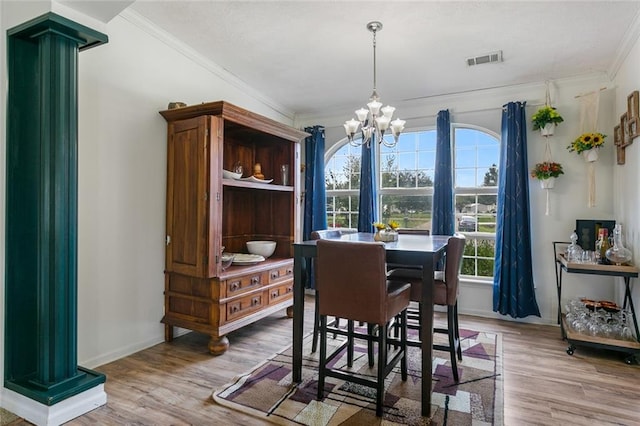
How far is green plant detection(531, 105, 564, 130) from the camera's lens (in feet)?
12.5

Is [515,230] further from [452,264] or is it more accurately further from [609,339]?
[452,264]

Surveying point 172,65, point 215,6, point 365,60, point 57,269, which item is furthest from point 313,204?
point 57,269

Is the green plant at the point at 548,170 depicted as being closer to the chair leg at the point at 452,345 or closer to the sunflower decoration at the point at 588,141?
the sunflower decoration at the point at 588,141

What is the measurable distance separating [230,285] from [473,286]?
289 centimetres

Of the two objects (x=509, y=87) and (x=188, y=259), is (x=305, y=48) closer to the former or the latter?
(x=188, y=259)

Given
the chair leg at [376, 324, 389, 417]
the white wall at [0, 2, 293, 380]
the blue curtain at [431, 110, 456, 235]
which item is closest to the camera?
the chair leg at [376, 324, 389, 417]

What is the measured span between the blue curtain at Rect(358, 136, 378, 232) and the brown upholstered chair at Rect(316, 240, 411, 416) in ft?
8.32

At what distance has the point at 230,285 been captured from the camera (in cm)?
316

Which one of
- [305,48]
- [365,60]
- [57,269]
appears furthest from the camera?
[365,60]

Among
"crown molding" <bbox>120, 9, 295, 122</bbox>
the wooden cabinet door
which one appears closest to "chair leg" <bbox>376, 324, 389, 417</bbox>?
the wooden cabinet door

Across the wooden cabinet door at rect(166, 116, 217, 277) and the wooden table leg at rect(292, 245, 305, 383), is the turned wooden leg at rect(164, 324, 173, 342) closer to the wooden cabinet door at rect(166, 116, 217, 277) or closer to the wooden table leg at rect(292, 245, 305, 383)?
the wooden cabinet door at rect(166, 116, 217, 277)

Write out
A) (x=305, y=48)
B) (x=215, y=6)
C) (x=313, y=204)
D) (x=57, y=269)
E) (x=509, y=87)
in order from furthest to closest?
(x=313, y=204), (x=509, y=87), (x=305, y=48), (x=215, y=6), (x=57, y=269)

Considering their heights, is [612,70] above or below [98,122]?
above

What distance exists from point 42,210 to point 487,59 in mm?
3773
